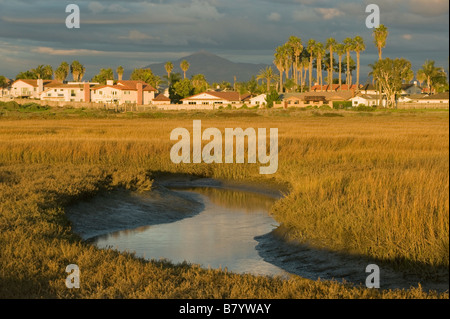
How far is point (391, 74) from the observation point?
424ft

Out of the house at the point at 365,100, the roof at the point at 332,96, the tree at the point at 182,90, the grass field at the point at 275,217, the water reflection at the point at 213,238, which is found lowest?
the water reflection at the point at 213,238

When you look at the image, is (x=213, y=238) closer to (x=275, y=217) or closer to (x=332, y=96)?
(x=275, y=217)

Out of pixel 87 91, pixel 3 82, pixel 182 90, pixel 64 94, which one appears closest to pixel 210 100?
pixel 182 90

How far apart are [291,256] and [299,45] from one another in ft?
602

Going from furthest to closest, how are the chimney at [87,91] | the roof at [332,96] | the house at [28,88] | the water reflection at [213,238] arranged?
1. the house at [28,88]
2. the chimney at [87,91]
3. the roof at [332,96]
4. the water reflection at [213,238]

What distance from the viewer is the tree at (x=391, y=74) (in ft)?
417

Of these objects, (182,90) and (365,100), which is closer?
(365,100)

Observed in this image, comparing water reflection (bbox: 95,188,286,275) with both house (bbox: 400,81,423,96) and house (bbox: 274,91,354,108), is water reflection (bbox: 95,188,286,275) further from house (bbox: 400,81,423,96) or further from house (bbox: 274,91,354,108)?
house (bbox: 400,81,423,96)

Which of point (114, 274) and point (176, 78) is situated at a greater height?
point (176, 78)

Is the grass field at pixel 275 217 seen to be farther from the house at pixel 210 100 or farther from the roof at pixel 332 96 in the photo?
the roof at pixel 332 96

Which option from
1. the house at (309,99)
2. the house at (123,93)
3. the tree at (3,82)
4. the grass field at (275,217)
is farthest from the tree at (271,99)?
the grass field at (275,217)
